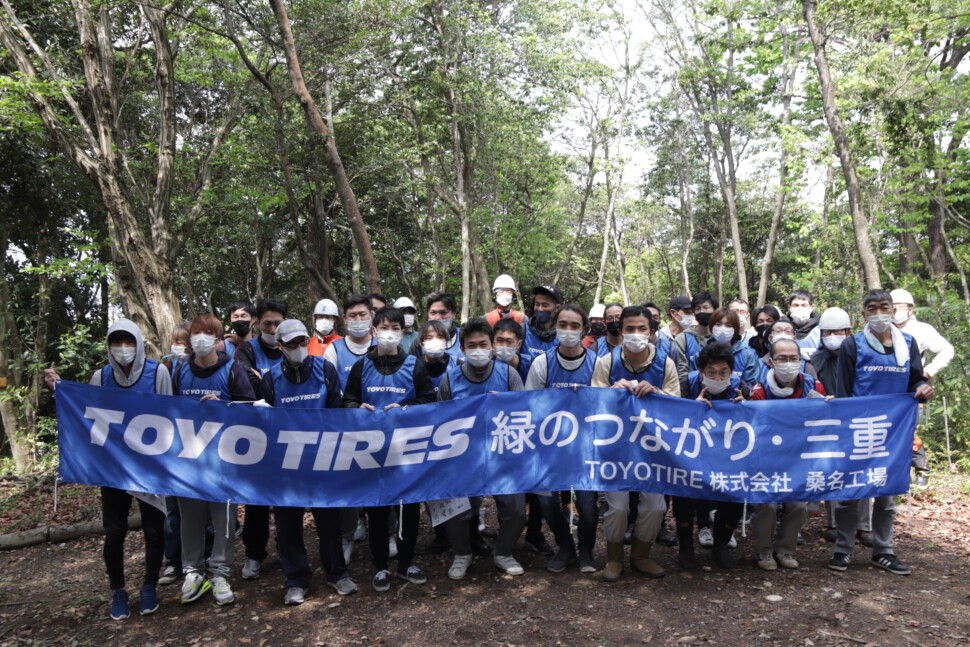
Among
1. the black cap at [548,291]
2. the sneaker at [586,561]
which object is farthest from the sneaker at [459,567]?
the black cap at [548,291]

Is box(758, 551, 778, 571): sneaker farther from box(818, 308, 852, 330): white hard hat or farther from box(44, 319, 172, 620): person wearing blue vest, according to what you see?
box(44, 319, 172, 620): person wearing blue vest

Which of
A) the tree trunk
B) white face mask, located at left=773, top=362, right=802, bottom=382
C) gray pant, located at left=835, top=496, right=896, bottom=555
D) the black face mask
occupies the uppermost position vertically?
the tree trunk

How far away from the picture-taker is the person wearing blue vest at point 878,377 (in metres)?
4.96

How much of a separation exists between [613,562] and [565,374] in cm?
146

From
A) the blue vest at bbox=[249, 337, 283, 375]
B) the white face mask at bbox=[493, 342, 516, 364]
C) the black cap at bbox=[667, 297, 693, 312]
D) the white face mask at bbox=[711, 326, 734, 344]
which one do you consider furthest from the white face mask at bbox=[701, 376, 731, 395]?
the blue vest at bbox=[249, 337, 283, 375]

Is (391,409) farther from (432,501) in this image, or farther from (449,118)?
(449,118)

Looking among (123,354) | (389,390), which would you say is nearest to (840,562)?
(389,390)

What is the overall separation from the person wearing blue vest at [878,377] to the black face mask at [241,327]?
211 inches

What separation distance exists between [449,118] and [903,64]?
10309mm

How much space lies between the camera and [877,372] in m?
5.13

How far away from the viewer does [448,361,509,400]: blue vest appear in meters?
4.97

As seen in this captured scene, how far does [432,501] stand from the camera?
4.92 metres

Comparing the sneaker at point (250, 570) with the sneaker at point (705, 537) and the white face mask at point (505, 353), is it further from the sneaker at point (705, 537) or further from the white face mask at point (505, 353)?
the sneaker at point (705, 537)

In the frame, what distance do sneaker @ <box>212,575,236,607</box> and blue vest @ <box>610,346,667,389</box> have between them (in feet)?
10.7
